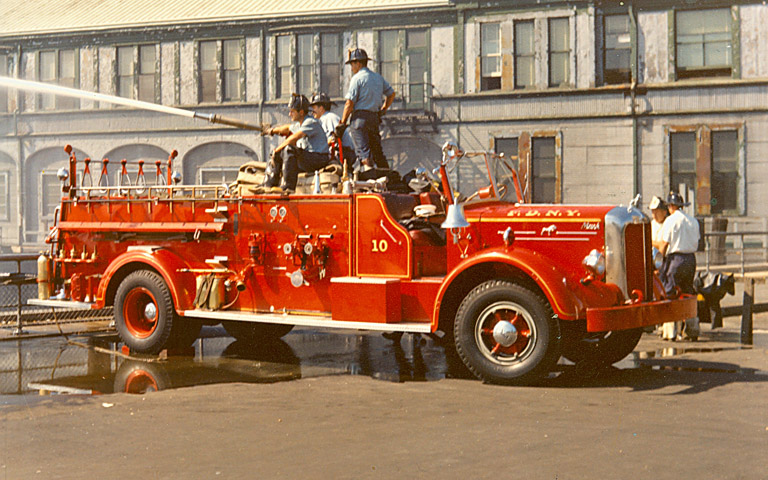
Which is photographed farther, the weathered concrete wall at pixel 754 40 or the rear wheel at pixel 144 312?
the weathered concrete wall at pixel 754 40

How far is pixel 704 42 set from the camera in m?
29.6

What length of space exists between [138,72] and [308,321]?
88.8 feet

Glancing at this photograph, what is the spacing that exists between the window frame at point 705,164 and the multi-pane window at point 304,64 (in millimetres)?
11529

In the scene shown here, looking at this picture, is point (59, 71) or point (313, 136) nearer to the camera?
point (313, 136)

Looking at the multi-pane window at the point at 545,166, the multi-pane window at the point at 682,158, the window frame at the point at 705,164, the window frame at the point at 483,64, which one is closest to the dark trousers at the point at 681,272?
the window frame at the point at 705,164

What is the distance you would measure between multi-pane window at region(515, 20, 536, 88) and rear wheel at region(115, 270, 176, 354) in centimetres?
2080

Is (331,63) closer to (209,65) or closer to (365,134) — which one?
(209,65)

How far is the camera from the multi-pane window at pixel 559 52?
30.5 m

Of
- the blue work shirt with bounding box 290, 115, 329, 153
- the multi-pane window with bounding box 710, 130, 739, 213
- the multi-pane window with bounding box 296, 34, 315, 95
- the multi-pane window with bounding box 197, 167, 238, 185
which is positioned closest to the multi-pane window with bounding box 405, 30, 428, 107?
the multi-pane window with bounding box 296, 34, 315, 95

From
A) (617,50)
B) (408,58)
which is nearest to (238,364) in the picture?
(617,50)

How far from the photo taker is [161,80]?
35250 mm

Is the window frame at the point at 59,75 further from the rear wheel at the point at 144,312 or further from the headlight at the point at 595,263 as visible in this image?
the headlight at the point at 595,263

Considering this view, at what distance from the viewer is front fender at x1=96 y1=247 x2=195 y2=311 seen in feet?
38.1

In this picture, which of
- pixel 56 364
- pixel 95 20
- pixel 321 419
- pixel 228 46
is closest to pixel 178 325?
pixel 56 364
